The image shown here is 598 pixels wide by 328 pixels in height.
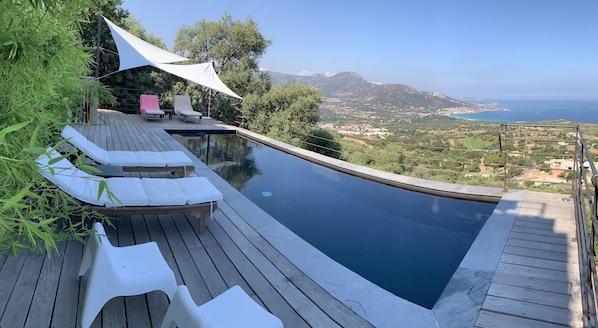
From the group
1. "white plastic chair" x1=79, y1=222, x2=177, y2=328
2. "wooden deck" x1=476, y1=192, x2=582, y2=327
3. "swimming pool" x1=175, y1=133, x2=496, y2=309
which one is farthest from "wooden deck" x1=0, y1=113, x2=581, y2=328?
"swimming pool" x1=175, y1=133, x2=496, y2=309

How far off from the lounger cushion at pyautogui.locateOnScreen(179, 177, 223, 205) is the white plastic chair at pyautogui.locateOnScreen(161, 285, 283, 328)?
130 cm

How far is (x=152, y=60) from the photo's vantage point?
885 cm

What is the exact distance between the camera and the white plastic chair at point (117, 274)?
66.7 inches

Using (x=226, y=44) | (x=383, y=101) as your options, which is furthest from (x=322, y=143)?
(x=226, y=44)

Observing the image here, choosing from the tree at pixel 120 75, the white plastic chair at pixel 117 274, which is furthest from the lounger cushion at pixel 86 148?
the tree at pixel 120 75

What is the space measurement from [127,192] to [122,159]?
1.52 metres

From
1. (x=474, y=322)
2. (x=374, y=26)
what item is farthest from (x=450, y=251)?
(x=374, y=26)

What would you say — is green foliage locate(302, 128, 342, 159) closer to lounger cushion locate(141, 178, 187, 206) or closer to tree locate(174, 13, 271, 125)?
tree locate(174, 13, 271, 125)

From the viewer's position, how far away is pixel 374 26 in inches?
1109

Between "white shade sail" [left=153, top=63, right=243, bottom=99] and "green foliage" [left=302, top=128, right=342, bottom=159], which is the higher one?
"white shade sail" [left=153, top=63, right=243, bottom=99]

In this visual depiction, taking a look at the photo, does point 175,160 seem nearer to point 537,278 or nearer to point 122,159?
point 122,159

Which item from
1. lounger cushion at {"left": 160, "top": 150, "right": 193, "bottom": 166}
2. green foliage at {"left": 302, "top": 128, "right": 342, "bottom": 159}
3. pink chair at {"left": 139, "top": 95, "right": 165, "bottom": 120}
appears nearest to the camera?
lounger cushion at {"left": 160, "top": 150, "right": 193, "bottom": 166}

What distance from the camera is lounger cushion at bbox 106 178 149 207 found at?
2.72 metres

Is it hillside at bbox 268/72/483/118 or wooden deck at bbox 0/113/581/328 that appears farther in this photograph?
hillside at bbox 268/72/483/118
